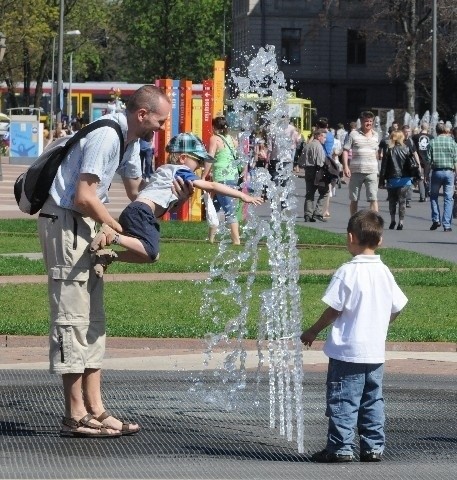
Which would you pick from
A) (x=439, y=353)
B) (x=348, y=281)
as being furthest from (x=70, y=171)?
(x=439, y=353)

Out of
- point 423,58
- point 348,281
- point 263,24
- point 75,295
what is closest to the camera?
point 348,281

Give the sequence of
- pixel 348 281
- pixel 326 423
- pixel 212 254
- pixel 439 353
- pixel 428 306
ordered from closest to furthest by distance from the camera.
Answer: pixel 348 281 → pixel 326 423 → pixel 439 353 → pixel 428 306 → pixel 212 254

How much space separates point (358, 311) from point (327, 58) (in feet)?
298

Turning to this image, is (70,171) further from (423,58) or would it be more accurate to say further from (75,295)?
(423,58)

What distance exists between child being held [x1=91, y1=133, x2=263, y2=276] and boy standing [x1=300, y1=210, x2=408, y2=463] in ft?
3.44

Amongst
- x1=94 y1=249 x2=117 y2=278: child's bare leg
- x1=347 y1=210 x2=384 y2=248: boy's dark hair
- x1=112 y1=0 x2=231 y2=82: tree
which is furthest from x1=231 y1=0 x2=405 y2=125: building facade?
x1=347 y1=210 x2=384 y2=248: boy's dark hair

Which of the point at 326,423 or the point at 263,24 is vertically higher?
the point at 263,24

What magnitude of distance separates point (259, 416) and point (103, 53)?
3967 inches

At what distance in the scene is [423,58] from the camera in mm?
76188

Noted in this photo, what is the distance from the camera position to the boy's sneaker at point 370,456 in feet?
23.2

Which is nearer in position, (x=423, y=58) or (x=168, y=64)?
(x=423, y=58)

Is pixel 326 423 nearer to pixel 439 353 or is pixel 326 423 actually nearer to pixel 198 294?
pixel 439 353

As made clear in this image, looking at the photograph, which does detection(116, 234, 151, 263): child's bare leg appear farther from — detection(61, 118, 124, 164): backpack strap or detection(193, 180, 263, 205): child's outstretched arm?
detection(193, 180, 263, 205): child's outstretched arm

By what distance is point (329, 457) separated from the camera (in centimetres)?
708
